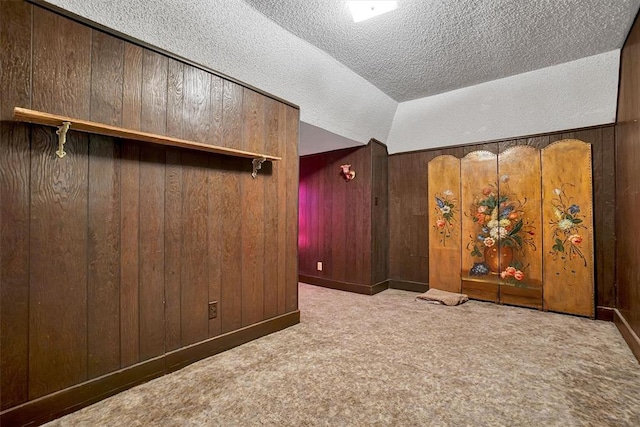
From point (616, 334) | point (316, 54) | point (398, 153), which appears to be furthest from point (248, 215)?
point (616, 334)

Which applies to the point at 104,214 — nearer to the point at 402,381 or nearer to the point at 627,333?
the point at 402,381

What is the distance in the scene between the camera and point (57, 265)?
153 cm

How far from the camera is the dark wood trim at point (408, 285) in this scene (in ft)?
13.3

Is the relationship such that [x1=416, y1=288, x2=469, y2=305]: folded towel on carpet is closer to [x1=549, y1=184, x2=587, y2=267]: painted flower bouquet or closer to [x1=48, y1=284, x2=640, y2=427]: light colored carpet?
[x1=48, y1=284, x2=640, y2=427]: light colored carpet

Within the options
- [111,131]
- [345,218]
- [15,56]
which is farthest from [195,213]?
[345,218]

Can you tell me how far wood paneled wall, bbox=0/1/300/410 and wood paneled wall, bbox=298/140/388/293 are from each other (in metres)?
1.82

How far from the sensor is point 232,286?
2336 mm

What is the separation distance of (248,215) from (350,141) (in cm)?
194

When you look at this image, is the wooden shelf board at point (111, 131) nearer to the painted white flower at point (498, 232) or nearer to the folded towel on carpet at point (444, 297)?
the folded towel on carpet at point (444, 297)

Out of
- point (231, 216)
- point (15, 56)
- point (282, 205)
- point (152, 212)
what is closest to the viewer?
point (15, 56)

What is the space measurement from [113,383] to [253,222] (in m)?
1.34

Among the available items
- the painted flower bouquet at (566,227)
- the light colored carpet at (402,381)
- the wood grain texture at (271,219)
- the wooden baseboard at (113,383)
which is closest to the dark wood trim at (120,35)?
the wood grain texture at (271,219)

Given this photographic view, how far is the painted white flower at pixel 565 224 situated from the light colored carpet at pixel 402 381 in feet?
3.10

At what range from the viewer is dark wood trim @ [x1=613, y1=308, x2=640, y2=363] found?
83.4 inches
